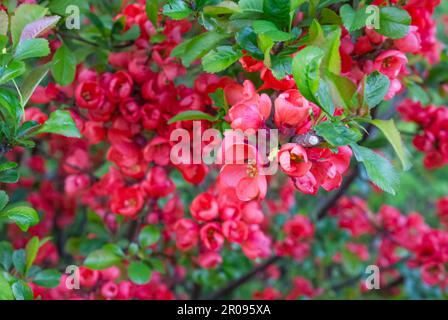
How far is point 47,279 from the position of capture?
919 mm

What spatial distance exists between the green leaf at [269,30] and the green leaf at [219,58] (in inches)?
2.3

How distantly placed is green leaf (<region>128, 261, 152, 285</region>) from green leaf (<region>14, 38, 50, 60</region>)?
1.55 ft

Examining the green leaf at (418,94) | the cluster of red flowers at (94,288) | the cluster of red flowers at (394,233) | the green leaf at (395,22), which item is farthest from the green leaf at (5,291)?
the cluster of red flowers at (394,233)

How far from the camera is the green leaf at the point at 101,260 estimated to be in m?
1.00

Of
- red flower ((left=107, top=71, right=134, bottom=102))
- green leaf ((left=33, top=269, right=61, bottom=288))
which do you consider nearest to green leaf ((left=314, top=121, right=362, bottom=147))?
red flower ((left=107, top=71, right=134, bottom=102))

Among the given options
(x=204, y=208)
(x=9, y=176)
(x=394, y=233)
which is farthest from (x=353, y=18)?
(x=394, y=233)

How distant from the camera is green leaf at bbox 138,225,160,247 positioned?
3.58 ft

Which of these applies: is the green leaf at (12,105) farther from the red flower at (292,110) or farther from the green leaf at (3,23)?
the red flower at (292,110)

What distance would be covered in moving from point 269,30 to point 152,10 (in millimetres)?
287

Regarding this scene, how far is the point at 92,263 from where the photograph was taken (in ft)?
3.27

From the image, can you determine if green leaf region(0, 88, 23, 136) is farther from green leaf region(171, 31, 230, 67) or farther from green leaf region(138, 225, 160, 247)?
green leaf region(138, 225, 160, 247)

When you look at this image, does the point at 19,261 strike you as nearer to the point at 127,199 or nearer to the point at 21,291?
the point at 21,291

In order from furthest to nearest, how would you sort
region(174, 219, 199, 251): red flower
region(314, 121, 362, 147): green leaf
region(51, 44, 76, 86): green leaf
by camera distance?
region(174, 219, 199, 251): red flower → region(51, 44, 76, 86): green leaf → region(314, 121, 362, 147): green leaf

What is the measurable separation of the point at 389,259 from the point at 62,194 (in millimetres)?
1093
